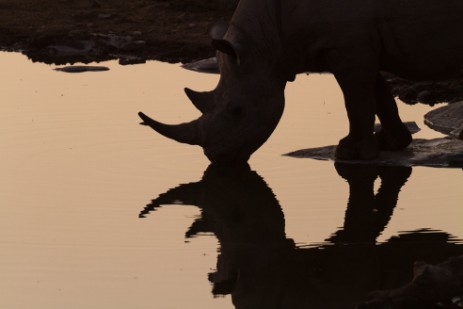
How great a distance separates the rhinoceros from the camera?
A: 35.9 feet

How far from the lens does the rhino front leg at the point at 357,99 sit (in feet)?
Result: 36.0

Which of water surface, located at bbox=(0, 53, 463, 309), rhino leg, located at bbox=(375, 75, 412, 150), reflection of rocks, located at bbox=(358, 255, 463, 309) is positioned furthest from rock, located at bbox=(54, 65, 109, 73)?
reflection of rocks, located at bbox=(358, 255, 463, 309)

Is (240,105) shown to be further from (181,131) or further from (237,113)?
(181,131)

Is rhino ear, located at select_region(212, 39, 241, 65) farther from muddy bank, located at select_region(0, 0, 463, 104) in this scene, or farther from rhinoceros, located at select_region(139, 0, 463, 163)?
muddy bank, located at select_region(0, 0, 463, 104)

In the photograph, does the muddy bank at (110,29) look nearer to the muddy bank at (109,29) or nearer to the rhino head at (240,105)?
the muddy bank at (109,29)

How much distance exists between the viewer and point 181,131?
37.2 ft

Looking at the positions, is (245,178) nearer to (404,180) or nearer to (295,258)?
(404,180)

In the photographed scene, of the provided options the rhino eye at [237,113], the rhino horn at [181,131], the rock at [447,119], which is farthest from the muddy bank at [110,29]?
the rhino eye at [237,113]

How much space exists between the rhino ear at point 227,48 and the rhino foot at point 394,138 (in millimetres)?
1447

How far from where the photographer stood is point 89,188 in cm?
1041

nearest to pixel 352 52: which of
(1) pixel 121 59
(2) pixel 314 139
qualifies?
(2) pixel 314 139

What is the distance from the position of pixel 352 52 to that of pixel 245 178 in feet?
4.10

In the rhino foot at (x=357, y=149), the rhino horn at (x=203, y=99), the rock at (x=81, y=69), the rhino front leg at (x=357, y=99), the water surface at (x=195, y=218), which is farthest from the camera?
the rock at (x=81, y=69)

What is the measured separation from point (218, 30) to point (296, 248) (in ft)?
11.2
